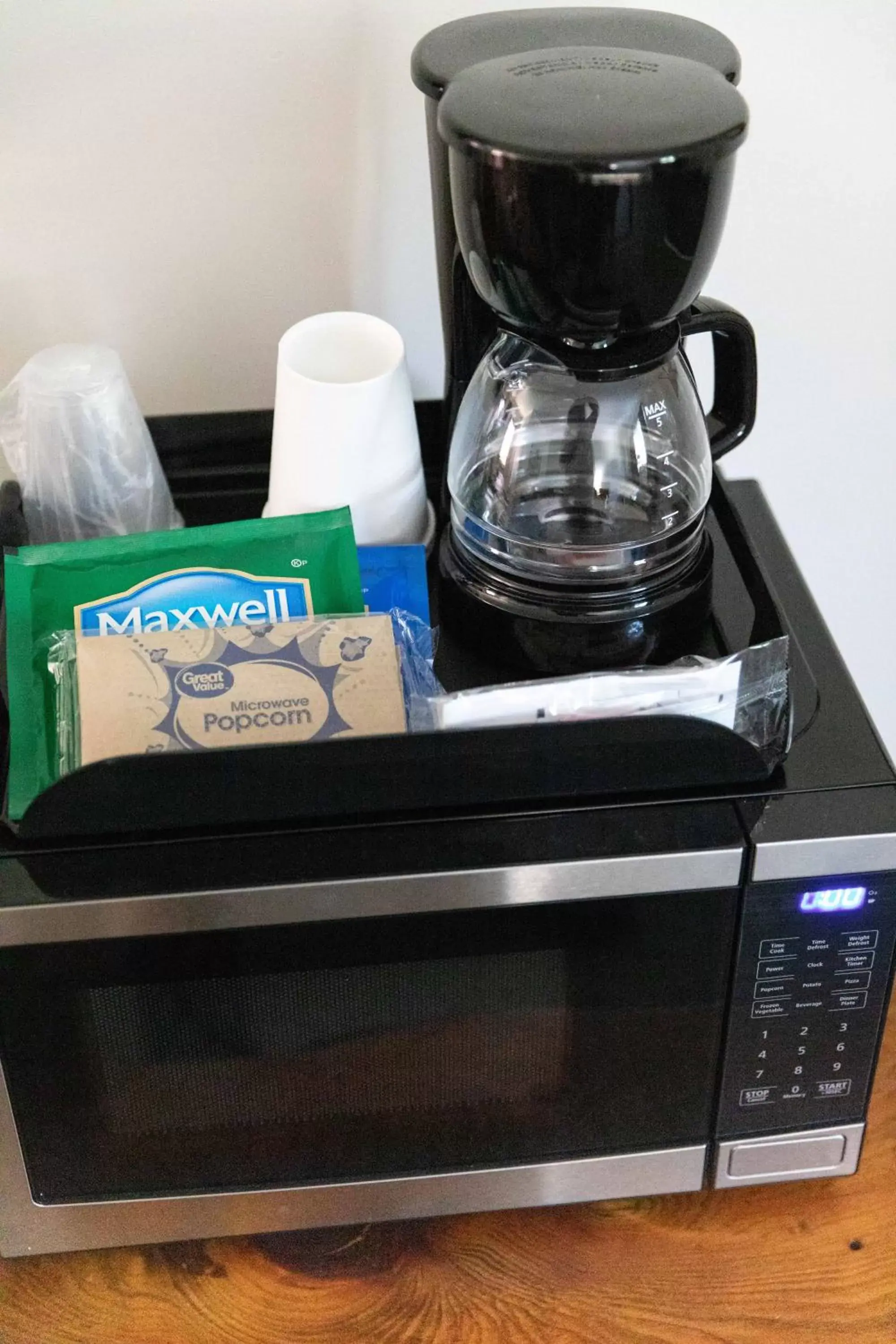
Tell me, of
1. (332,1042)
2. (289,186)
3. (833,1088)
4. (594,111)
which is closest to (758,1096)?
(833,1088)

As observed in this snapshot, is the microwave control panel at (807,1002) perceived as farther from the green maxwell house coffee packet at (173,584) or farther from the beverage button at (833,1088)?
the green maxwell house coffee packet at (173,584)

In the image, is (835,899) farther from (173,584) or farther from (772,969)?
(173,584)

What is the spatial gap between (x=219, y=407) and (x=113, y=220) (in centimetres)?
15

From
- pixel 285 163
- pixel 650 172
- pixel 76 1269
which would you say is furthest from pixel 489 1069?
pixel 285 163

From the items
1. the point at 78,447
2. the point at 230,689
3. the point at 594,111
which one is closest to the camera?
the point at 594,111

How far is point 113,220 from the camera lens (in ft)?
2.78

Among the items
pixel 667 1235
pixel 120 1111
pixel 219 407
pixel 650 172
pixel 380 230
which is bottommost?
pixel 667 1235

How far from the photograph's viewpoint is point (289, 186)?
0.85 meters

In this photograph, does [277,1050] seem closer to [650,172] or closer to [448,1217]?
[448,1217]

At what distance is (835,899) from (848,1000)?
8 cm

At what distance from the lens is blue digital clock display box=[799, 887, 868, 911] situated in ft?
2.16

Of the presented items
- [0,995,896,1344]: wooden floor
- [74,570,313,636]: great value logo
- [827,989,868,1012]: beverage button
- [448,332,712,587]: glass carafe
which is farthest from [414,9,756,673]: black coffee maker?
[0,995,896,1344]: wooden floor

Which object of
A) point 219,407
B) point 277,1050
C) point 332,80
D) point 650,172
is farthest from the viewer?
point 219,407

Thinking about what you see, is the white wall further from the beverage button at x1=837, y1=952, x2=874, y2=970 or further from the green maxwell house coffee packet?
the beverage button at x1=837, y1=952, x2=874, y2=970
